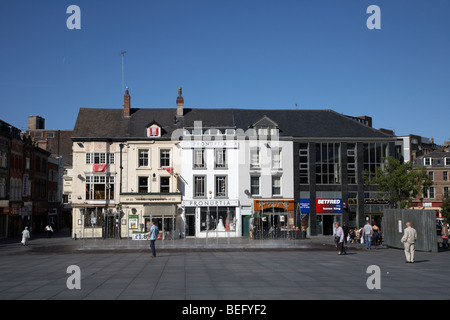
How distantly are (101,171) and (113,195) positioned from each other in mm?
2915

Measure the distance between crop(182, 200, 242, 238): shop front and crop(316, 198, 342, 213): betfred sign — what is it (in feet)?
29.7

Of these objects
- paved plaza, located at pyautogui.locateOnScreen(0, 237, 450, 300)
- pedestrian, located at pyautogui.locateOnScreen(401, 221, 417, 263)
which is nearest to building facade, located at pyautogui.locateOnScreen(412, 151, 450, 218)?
paved plaza, located at pyautogui.locateOnScreen(0, 237, 450, 300)

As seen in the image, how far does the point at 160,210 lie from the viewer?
47.6m

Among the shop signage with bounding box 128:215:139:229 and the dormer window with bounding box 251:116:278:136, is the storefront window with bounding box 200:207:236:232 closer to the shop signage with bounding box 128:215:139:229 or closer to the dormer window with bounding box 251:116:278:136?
the shop signage with bounding box 128:215:139:229

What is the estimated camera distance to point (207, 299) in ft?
42.1

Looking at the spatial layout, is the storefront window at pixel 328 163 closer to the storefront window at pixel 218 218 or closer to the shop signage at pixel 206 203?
the storefront window at pixel 218 218

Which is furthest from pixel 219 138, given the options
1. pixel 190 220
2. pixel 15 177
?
pixel 15 177

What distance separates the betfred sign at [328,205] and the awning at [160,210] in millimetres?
15872

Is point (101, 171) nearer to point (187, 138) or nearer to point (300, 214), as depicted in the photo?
point (187, 138)

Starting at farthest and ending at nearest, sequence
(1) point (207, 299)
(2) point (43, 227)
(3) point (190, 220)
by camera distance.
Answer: (2) point (43, 227) < (3) point (190, 220) < (1) point (207, 299)

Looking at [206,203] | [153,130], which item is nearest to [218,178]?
[206,203]

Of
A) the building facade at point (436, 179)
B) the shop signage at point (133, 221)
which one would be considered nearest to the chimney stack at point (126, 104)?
the shop signage at point (133, 221)

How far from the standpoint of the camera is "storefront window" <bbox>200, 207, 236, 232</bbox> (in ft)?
158

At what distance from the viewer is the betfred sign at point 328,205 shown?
49312mm
